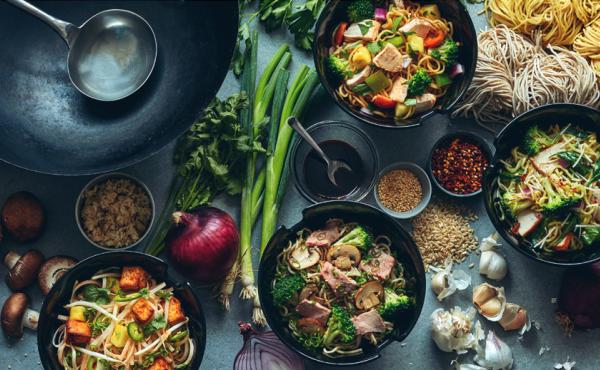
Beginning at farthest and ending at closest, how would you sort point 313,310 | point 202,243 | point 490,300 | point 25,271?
point 490,300 → point 25,271 → point 202,243 → point 313,310

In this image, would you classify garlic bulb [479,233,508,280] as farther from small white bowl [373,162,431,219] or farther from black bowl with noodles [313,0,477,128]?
black bowl with noodles [313,0,477,128]

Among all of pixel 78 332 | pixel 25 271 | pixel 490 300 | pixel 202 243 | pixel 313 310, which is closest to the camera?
pixel 78 332

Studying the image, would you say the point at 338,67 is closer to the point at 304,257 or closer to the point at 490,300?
the point at 304,257

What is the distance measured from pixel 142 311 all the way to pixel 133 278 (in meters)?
0.16

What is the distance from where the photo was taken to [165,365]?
120 inches

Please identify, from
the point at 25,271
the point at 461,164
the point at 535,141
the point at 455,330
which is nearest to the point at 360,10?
the point at 461,164

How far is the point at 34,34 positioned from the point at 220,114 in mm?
878

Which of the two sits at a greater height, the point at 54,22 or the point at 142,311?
the point at 54,22

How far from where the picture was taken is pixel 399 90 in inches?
126

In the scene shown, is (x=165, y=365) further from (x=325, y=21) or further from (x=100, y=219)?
(x=325, y=21)

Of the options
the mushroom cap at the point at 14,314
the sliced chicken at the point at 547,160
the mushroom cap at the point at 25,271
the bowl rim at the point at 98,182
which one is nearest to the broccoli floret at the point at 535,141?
the sliced chicken at the point at 547,160

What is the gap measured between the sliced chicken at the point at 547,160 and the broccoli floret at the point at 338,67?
0.90m

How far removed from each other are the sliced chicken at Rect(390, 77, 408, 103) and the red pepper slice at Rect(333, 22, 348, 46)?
32 cm

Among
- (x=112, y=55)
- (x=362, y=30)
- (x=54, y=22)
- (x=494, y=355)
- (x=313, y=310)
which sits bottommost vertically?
(x=494, y=355)
